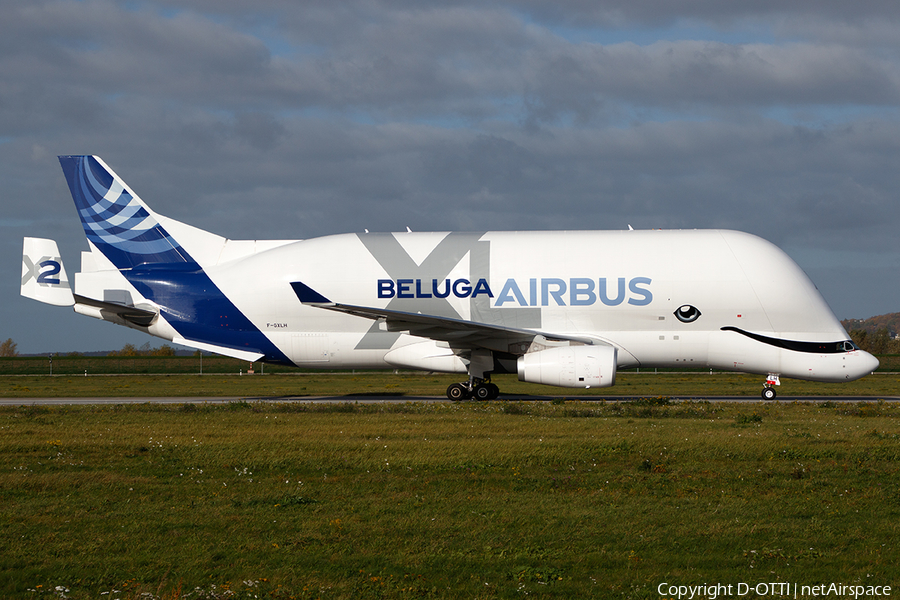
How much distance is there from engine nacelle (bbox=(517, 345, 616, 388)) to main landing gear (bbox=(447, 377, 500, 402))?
211cm

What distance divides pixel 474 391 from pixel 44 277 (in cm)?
1555

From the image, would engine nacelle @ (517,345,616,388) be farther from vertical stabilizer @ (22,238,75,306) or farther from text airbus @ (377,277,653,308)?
vertical stabilizer @ (22,238,75,306)

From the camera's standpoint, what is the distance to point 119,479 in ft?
37.8

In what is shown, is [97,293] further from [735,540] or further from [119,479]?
[735,540]

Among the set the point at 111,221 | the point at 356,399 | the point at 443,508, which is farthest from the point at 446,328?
the point at 443,508

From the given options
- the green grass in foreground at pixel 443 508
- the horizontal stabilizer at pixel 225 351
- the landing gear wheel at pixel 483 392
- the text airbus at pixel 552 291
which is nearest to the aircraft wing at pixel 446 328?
the text airbus at pixel 552 291

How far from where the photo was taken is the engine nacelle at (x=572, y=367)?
23.1 m

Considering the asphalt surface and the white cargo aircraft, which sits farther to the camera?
the asphalt surface

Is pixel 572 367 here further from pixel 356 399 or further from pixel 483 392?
pixel 356 399

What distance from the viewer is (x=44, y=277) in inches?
1062

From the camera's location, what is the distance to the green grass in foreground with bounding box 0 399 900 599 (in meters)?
6.90

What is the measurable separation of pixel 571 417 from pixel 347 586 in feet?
45.3

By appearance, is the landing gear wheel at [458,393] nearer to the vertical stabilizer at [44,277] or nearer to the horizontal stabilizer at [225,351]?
the horizontal stabilizer at [225,351]

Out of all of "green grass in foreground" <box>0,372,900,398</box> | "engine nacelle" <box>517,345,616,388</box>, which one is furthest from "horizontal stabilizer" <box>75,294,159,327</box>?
"engine nacelle" <box>517,345,616,388</box>
